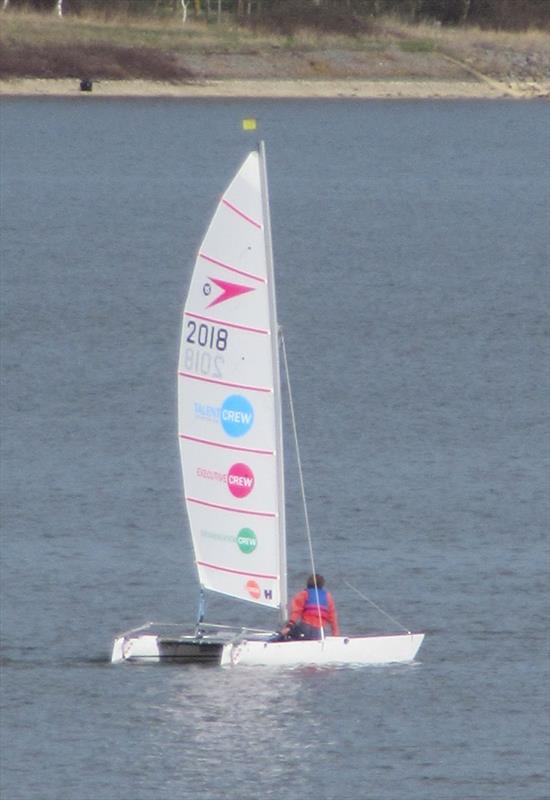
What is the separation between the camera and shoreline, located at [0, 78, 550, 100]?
106 m

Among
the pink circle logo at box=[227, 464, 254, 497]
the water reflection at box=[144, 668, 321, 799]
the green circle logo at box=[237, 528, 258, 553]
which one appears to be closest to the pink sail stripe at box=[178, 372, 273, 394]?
the pink circle logo at box=[227, 464, 254, 497]

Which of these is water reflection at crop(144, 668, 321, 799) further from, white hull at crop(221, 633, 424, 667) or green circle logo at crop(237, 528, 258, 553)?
green circle logo at crop(237, 528, 258, 553)

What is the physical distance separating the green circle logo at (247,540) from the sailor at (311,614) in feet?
2.63

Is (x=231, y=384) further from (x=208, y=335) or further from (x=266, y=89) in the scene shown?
(x=266, y=89)

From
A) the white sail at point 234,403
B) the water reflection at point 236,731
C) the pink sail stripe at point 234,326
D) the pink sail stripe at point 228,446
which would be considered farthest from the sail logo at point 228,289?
the water reflection at point 236,731

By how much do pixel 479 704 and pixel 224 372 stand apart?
407 centimetres

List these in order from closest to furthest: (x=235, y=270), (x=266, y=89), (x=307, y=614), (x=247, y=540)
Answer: (x=235, y=270)
(x=307, y=614)
(x=247, y=540)
(x=266, y=89)

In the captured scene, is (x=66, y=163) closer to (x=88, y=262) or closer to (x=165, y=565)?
(x=88, y=262)

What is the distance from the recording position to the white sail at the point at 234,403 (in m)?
20.1

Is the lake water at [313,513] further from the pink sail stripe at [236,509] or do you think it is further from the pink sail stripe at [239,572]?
the pink sail stripe at [236,509]

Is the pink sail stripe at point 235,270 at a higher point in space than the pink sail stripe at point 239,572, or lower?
higher

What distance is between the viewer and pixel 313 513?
2822cm

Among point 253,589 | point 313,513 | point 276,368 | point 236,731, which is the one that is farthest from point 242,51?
point 236,731

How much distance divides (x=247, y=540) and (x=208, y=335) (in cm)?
221
